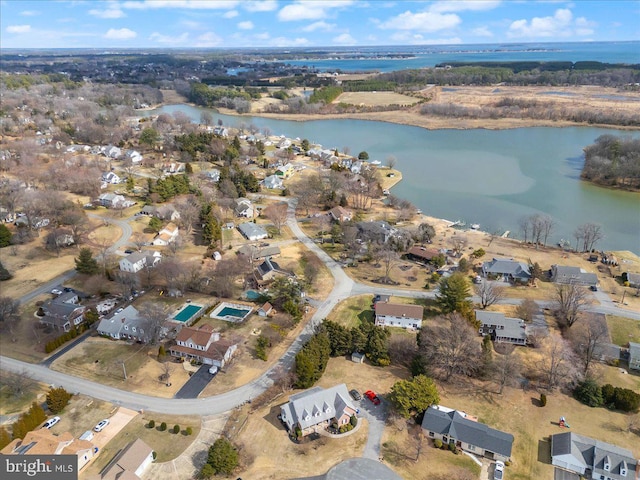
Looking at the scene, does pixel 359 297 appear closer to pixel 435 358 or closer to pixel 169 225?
pixel 435 358

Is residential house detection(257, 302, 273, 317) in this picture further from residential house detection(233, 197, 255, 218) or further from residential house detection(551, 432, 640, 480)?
residential house detection(233, 197, 255, 218)

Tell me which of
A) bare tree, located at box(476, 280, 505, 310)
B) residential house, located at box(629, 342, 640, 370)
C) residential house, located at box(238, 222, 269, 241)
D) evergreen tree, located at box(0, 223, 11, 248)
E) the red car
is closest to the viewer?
the red car

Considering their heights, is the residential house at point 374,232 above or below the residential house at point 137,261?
above

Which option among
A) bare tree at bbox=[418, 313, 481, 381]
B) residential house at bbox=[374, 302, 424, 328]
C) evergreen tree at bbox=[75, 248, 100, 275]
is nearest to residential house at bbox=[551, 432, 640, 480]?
bare tree at bbox=[418, 313, 481, 381]

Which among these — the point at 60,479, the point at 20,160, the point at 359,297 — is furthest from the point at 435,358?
the point at 20,160

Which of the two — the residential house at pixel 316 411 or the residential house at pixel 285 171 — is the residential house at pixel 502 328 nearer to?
the residential house at pixel 316 411

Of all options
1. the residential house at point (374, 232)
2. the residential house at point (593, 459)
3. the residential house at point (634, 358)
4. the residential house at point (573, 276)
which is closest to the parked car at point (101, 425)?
the residential house at point (593, 459)
